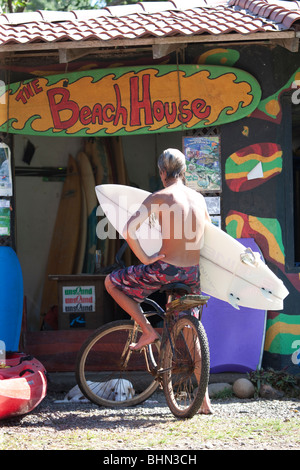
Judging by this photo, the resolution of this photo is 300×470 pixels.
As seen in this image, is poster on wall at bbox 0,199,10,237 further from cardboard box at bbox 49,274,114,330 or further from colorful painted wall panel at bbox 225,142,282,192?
colorful painted wall panel at bbox 225,142,282,192

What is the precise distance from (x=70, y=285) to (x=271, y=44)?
3.02 meters

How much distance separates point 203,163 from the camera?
6.69m

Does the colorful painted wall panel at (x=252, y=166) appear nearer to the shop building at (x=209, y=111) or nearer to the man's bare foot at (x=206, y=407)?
the shop building at (x=209, y=111)

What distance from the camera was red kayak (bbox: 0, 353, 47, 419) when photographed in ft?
16.9

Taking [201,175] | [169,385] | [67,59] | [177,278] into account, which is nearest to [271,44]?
[201,175]

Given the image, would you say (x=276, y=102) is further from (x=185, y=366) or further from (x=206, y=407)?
(x=206, y=407)

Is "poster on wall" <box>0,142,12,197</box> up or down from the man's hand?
up

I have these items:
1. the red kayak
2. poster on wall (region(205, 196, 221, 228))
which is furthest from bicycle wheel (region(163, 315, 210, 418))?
poster on wall (region(205, 196, 221, 228))

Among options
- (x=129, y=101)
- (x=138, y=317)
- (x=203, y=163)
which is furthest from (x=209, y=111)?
(x=138, y=317)

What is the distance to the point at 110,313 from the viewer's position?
24.7ft

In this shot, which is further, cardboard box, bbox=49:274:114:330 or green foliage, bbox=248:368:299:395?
cardboard box, bbox=49:274:114:330

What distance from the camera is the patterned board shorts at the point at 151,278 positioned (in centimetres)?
→ 513
